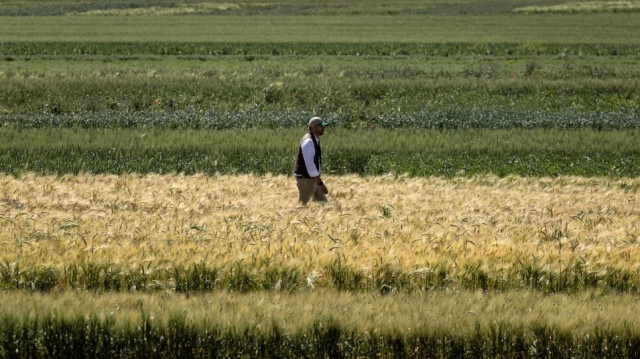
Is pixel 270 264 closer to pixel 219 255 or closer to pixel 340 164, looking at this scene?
pixel 219 255

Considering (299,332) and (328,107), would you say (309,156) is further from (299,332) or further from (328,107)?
(328,107)

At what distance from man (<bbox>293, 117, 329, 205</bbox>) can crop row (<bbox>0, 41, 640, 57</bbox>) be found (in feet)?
131

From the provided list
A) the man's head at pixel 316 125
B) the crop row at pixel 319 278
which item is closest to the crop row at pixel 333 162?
the man's head at pixel 316 125

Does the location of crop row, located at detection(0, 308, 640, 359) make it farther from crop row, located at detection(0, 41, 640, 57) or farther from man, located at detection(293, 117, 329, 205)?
crop row, located at detection(0, 41, 640, 57)

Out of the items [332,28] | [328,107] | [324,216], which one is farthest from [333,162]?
[332,28]

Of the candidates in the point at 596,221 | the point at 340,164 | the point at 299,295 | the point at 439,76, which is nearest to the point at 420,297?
the point at 299,295

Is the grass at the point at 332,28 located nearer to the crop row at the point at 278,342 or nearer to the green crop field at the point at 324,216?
the green crop field at the point at 324,216

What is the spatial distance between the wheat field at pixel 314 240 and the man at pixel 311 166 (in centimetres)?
35

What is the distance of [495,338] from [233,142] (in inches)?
620

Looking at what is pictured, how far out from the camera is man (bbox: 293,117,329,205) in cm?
1591

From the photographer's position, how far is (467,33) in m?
71.1

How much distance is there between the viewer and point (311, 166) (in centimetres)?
1612

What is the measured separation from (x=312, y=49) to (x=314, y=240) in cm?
4523

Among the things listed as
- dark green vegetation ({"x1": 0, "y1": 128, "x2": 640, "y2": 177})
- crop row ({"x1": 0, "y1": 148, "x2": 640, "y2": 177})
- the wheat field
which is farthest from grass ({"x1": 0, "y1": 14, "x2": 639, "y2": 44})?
the wheat field
